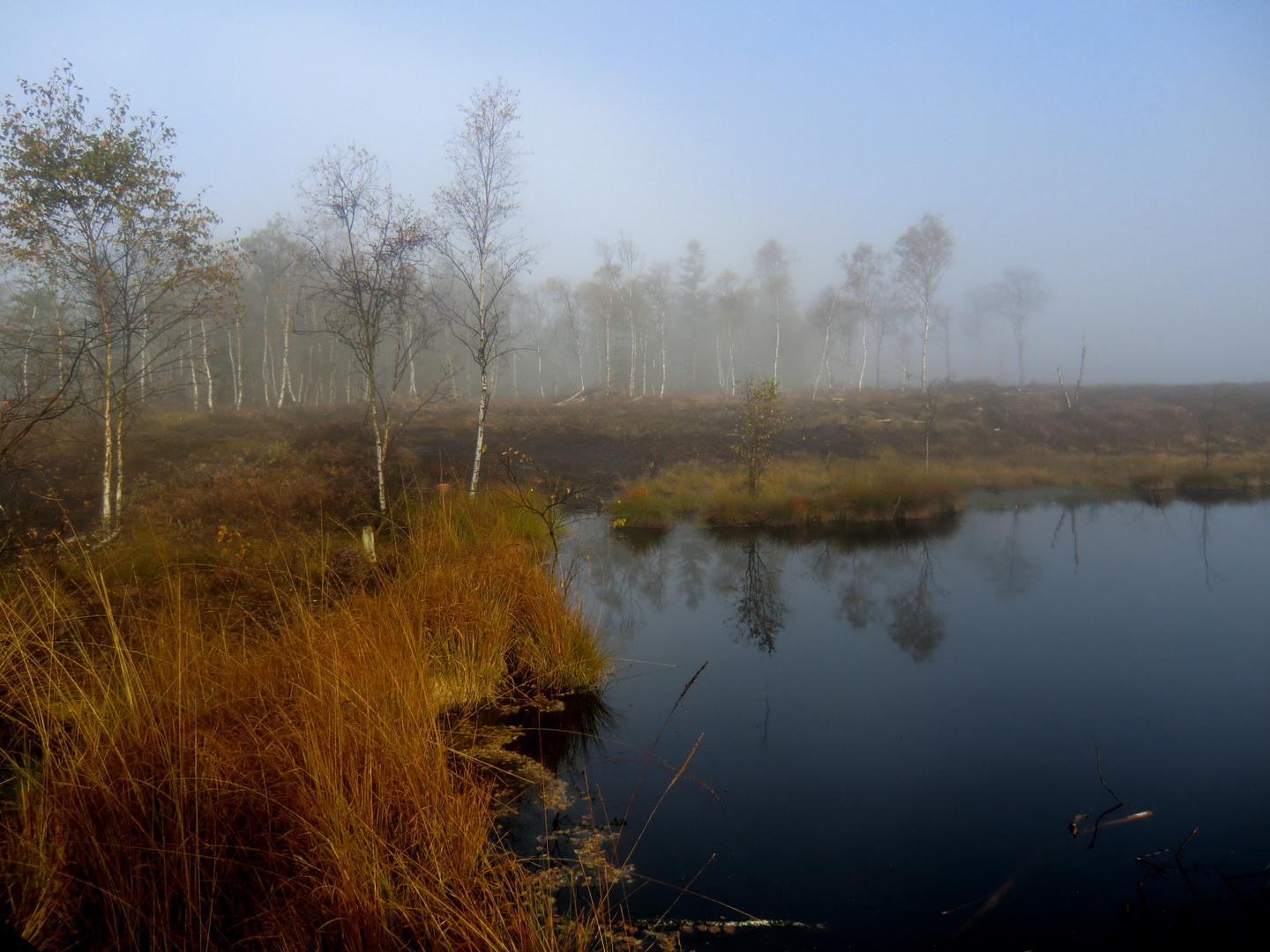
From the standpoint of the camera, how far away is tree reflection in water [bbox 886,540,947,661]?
6.77 m

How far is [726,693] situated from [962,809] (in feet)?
6.93

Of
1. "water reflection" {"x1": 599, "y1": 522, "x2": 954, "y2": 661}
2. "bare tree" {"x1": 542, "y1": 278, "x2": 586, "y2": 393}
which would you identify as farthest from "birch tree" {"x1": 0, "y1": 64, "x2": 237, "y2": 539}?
"bare tree" {"x1": 542, "y1": 278, "x2": 586, "y2": 393}

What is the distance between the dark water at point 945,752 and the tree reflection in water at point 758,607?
53 millimetres

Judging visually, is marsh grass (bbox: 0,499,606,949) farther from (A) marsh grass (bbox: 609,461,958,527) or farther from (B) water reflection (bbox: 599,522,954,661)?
(A) marsh grass (bbox: 609,461,958,527)

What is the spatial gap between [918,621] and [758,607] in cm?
196

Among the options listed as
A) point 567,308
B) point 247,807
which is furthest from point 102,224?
point 567,308

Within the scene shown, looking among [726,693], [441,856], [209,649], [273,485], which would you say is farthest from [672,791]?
[273,485]

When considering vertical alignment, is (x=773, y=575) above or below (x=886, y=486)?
below

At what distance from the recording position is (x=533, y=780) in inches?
160

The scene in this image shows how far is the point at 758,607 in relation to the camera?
317 inches

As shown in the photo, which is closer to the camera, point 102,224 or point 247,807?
point 247,807

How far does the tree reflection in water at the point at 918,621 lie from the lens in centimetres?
677

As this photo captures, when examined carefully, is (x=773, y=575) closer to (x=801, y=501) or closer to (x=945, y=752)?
(x=801, y=501)

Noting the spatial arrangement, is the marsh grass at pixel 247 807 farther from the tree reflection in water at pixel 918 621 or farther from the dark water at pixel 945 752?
the tree reflection in water at pixel 918 621
